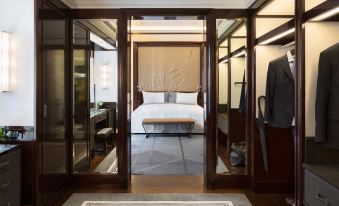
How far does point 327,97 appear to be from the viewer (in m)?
2.12

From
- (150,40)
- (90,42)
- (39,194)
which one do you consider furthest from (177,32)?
(39,194)

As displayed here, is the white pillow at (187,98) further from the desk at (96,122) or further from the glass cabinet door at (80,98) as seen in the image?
the glass cabinet door at (80,98)

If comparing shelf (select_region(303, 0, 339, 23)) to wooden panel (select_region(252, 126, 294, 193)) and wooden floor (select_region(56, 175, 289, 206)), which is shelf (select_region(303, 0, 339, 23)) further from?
wooden floor (select_region(56, 175, 289, 206))

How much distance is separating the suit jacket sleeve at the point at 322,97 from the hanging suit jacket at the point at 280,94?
0.92 meters

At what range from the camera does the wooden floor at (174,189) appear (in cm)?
329

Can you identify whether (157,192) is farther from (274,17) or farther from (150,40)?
(150,40)

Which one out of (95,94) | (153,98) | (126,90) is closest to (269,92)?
(126,90)

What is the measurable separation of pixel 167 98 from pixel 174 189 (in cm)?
552

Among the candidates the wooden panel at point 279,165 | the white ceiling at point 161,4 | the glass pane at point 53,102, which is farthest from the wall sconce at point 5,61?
the wooden panel at point 279,165

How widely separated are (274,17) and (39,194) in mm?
3203

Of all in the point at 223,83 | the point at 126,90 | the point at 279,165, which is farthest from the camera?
the point at 223,83

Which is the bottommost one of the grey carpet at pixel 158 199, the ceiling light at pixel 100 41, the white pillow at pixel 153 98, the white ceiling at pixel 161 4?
the grey carpet at pixel 158 199

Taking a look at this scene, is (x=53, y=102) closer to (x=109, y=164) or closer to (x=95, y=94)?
(x=95, y=94)

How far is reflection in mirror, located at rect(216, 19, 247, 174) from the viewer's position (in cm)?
379
